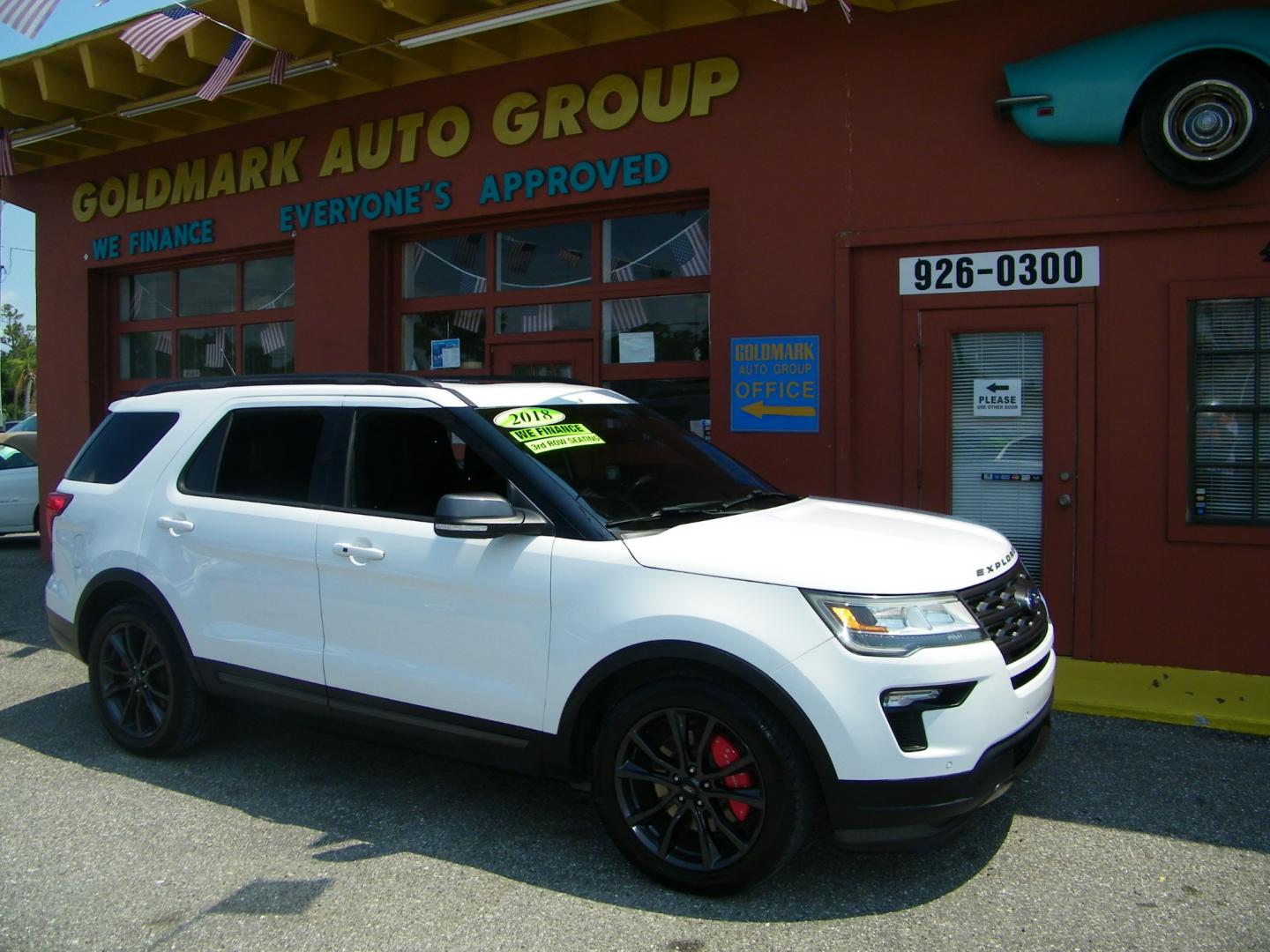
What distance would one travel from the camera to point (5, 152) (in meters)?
10.9

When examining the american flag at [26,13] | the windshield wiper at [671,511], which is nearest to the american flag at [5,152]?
the american flag at [26,13]

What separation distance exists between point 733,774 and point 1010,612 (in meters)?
1.17

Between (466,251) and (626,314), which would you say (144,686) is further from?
(466,251)

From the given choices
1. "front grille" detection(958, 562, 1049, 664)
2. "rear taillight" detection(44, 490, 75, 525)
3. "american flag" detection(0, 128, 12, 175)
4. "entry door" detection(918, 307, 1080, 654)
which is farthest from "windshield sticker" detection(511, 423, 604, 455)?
"american flag" detection(0, 128, 12, 175)

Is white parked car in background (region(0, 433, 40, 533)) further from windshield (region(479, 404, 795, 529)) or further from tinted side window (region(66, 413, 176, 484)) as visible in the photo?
windshield (region(479, 404, 795, 529))

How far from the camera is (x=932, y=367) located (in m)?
6.96

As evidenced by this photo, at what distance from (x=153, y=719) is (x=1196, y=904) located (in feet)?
14.8

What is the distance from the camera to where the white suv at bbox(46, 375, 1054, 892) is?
3436 mm

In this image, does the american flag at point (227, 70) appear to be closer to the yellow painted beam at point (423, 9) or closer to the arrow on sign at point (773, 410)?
the yellow painted beam at point (423, 9)

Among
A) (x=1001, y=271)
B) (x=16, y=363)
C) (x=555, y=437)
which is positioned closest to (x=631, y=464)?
(x=555, y=437)

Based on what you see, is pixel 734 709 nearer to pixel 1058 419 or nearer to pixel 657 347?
pixel 1058 419

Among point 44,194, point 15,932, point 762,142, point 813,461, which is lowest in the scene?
point 15,932

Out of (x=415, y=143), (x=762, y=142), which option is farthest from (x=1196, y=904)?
(x=415, y=143)

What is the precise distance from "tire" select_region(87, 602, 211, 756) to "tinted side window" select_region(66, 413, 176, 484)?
2.35ft
